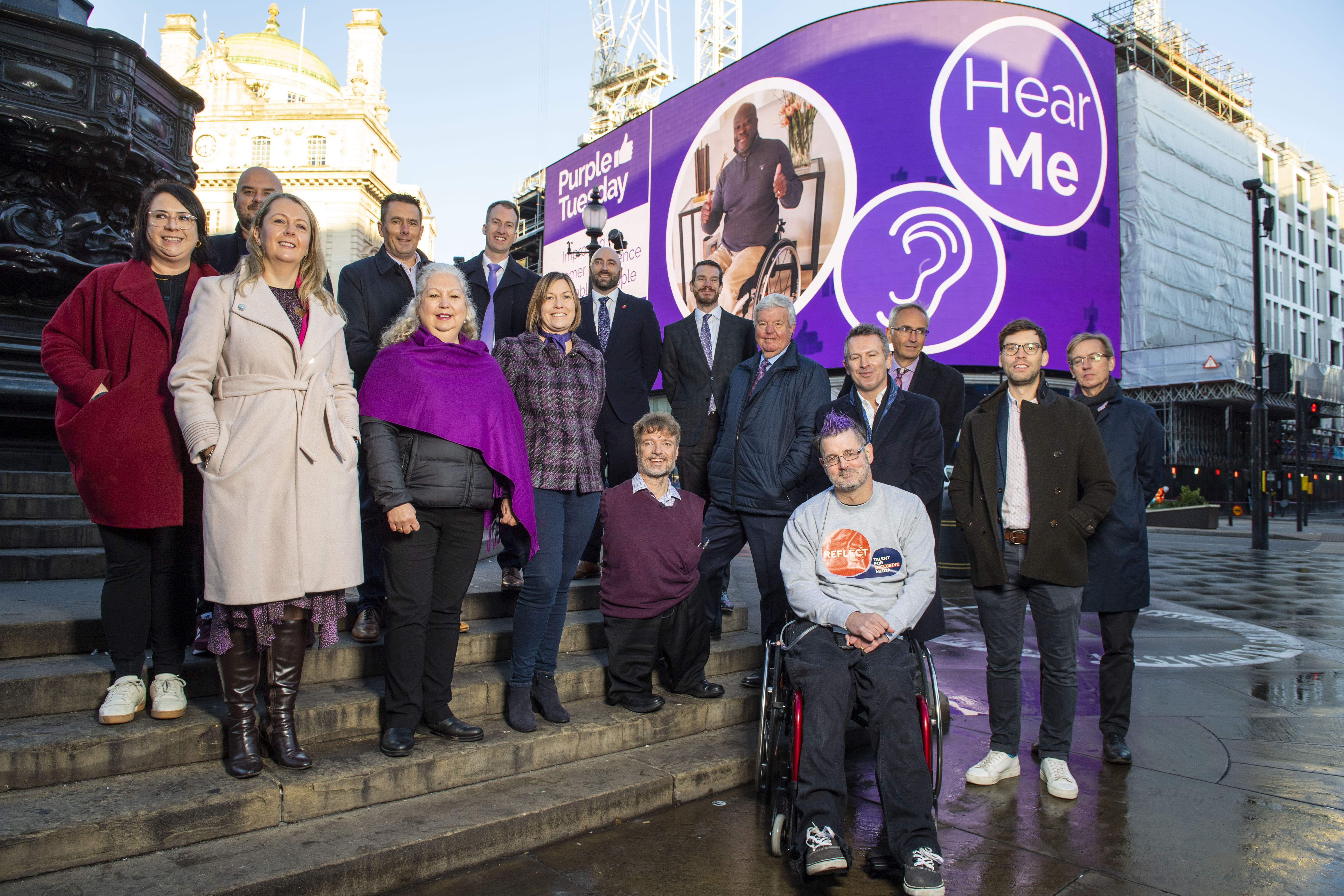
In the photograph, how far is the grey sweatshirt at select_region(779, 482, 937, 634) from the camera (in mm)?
3094

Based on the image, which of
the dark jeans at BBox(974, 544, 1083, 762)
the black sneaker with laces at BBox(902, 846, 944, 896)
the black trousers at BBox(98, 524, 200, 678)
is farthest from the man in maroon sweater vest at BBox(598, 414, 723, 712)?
the black trousers at BBox(98, 524, 200, 678)

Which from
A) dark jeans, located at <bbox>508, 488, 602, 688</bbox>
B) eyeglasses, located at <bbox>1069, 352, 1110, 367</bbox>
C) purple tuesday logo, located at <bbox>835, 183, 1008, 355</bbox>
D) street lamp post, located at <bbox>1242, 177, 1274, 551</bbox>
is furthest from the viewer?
purple tuesday logo, located at <bbox>835, 183, 1008, 355</bbox>

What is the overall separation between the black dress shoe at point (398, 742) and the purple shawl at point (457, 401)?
843 mm

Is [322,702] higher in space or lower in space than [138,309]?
lower

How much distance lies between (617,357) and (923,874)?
317 cm

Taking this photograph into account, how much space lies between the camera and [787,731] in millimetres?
2994

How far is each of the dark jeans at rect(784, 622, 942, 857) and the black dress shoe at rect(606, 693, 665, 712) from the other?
944 mm

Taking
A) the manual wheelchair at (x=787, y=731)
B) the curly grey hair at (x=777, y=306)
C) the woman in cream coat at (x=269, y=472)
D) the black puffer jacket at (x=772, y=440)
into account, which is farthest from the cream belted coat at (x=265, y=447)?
the curly grey hair at (x=777, y=306)

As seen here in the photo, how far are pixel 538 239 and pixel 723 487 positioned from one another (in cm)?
3989

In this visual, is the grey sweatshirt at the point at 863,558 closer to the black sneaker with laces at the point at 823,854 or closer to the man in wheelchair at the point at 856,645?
the man in wheelchair at the point at 856,645

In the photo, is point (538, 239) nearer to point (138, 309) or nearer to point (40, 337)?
point (40, 337)

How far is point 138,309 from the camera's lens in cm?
300

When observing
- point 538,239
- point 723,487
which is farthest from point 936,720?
point 538,239

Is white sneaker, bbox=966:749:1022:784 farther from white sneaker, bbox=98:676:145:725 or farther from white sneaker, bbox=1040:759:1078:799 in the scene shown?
white sneaker, bbox=98:676:145:725
